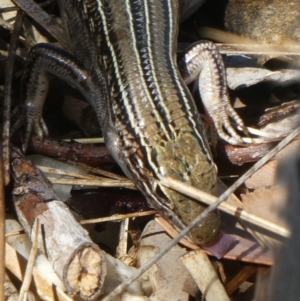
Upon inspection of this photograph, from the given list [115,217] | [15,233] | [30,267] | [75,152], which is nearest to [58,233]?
[30,267]

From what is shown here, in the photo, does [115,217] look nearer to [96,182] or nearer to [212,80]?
[96,182]

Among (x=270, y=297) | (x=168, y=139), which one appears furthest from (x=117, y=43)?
(x=270, y=297)

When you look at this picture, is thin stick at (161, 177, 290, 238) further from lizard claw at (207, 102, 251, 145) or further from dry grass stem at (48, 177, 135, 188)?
lizard claw at (207, 102, 251, 145)

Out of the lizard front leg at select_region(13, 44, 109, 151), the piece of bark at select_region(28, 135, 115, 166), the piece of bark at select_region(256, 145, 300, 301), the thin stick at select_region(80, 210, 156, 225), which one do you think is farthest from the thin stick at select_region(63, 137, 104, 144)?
the piece of bark at select_region(256, 145, 300, 301)

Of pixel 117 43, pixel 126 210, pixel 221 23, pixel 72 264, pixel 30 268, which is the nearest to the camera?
pixel 72 264

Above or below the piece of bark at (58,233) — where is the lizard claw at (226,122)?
above

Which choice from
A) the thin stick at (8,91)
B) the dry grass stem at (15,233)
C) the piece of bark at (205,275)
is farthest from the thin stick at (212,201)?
the thin stick at (8,91)

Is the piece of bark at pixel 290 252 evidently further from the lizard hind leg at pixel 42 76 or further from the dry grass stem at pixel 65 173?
the lizard hind leg at pixel 42 76

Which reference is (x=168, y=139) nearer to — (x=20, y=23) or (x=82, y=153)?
(x=82, y=153)
